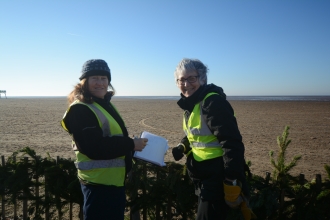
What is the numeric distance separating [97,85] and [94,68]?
15 cm

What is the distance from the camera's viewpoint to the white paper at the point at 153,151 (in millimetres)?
2475

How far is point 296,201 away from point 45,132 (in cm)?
1344

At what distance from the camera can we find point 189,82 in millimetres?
2336

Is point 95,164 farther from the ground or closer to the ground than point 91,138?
closer to the ground

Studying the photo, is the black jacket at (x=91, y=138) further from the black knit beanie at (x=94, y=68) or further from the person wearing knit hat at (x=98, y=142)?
the black knit beanie at (x=94, y=68)

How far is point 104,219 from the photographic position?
217 cm

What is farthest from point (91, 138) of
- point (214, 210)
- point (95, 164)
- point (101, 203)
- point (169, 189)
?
point (169, 189)

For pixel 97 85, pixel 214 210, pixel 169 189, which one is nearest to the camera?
pixel 214 210

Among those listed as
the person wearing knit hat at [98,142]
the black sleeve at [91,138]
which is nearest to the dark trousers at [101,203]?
the person wearing knit hat at [98,142]

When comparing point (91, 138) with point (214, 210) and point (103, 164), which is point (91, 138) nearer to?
point (103, 164)

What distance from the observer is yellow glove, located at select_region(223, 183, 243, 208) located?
6.53ft

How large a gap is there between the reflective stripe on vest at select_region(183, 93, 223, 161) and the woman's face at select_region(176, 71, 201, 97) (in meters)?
0.20

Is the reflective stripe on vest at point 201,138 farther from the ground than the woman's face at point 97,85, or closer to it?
closer to it

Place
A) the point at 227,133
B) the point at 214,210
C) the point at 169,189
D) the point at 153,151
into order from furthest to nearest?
the point at 169,189, the point at 153,151, the point at 214,210, the point at 227,133
